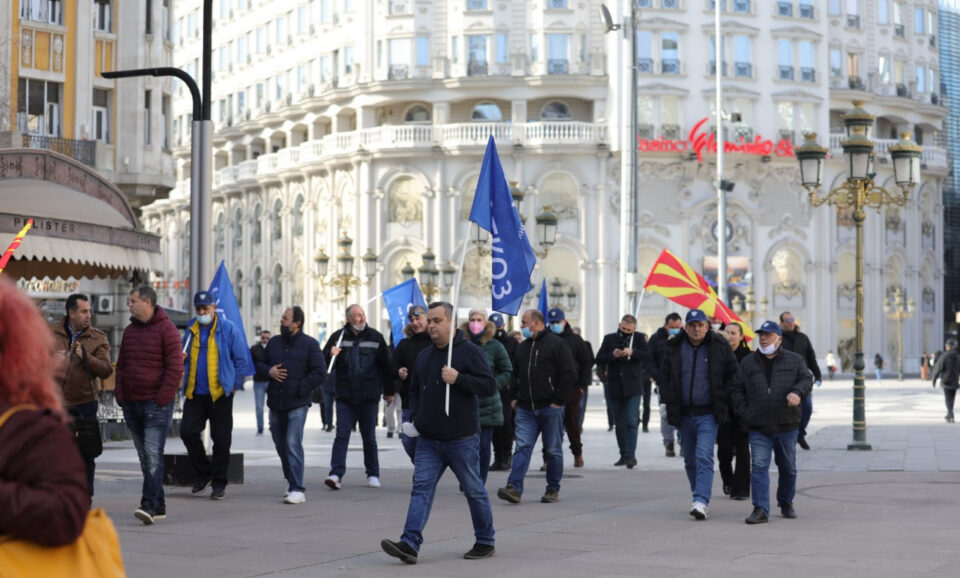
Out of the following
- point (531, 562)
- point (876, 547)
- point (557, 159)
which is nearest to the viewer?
point (531, 562)

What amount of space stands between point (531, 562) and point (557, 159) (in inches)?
2268

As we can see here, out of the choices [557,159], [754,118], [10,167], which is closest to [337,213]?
[557,159]

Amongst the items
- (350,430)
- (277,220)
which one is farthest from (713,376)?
(277,220)

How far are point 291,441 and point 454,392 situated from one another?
385cm

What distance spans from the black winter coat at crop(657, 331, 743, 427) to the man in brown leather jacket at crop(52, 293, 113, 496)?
15.5ft

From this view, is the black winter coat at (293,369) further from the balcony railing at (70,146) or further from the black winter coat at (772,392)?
the balcony railing at (70,146)

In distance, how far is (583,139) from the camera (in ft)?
220

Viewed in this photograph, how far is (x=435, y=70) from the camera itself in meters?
67.9

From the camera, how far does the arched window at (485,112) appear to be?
68688mm

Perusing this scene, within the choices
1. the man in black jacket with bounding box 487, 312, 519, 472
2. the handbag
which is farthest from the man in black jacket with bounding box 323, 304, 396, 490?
the handbag

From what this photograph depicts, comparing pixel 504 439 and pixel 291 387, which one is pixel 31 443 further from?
pixel 504 439

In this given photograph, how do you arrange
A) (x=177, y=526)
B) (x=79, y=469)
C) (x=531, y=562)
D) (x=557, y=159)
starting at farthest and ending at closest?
(x=557, y=159), (x=177, y=526), (x=531, y=562), (x=79, y=469)

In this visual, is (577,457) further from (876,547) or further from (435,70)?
(435,70)

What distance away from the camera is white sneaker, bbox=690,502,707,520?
12.8 meters
